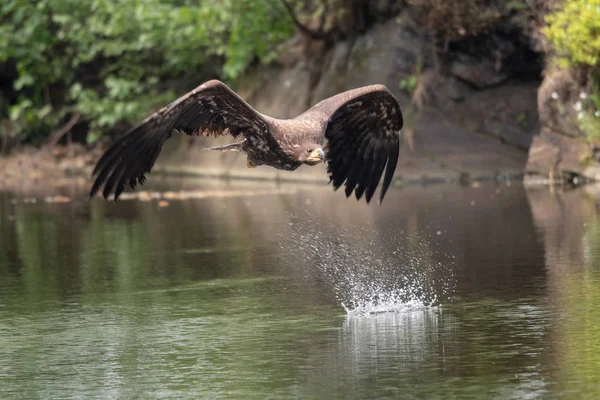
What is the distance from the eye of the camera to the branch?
2952cm

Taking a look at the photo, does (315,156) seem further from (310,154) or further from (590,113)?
(590,113)

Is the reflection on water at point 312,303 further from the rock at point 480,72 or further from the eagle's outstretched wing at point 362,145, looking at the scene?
the rock at point 480,72

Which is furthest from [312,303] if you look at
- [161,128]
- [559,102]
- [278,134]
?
[559,102]

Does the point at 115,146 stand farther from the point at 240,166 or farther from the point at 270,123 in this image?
the point at 240,166

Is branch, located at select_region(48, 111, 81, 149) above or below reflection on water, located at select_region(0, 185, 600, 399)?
above

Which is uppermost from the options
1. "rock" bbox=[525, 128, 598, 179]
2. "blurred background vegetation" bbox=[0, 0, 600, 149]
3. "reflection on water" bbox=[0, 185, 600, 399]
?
"blurred background vegetation" bbox=[0, 0, 600, 149]

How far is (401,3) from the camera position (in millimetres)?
23344

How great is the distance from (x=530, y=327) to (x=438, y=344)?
813 mm

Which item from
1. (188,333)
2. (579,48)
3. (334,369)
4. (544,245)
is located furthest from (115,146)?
(579,48)

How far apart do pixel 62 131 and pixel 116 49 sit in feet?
10.6

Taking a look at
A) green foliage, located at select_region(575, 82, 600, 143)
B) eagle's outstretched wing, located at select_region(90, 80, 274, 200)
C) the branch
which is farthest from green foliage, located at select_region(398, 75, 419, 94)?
eagle's outstretched wing, located at select_region(90, 80, 274, 200)

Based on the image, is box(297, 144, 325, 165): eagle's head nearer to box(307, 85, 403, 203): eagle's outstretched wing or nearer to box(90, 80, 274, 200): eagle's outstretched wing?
box(90, 80, 274, 200): eagle's outstretched wing

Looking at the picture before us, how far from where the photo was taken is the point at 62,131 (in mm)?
29641

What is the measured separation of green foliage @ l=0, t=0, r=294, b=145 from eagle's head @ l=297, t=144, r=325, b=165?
614 inches
